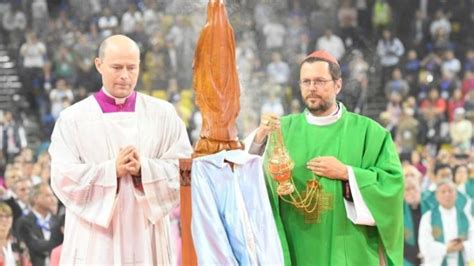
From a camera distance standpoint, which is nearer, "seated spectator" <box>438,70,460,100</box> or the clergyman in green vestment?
the clergyman in green vestment

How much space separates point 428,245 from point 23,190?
153 inches

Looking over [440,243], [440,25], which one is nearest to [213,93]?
[440,243]

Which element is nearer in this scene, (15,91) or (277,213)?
(277,213)

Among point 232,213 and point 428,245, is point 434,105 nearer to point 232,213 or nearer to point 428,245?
point 428,245

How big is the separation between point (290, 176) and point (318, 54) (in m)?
0.73


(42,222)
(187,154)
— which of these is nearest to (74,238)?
(187,154)

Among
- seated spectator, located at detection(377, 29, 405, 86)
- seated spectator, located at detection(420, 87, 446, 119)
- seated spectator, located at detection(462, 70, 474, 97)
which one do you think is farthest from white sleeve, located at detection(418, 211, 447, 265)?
seated spectator, located at detection(377, 29, 405, 86)

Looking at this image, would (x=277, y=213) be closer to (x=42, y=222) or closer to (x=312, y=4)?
(x=42, y=222)

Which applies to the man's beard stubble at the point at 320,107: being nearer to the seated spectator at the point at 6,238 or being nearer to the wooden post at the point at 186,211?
the wooden post at the point at 186,211

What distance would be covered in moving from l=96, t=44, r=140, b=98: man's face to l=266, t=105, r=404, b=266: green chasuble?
0.93 metres

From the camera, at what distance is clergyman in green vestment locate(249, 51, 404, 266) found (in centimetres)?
639

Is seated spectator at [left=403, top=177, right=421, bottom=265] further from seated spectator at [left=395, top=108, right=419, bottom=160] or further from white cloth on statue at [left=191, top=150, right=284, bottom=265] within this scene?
white cloth on statue at [left=191, top=150, right=284, bottom=265]

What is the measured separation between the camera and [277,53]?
17.3 m

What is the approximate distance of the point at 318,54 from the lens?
6520 mm
